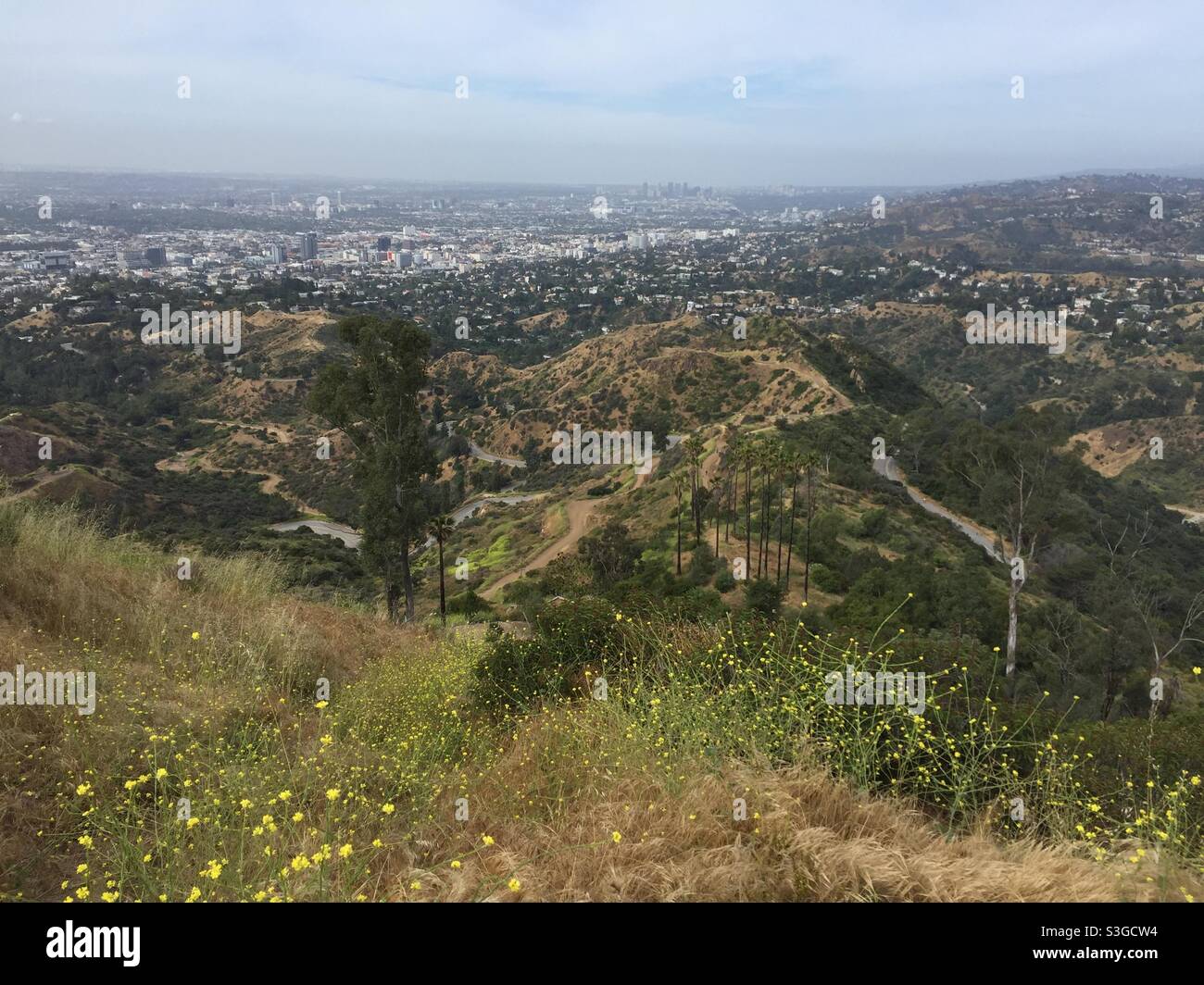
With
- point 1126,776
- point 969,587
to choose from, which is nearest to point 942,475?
point 969,587

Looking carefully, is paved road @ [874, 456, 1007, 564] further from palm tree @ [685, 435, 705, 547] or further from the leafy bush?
the leafy bush

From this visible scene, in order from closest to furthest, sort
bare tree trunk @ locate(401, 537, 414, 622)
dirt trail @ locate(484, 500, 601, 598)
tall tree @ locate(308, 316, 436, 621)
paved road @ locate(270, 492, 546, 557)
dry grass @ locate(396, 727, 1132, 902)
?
dry grass @ locate(396, 727, 1132, 902), tall tree @ locate(308, 316, 436, 621), bare tree trunk @ locate(401, 537, 414, 622), dirt trail @ locate(484, 500, 601, 598), paved road @ locate(270, 492, 546, 557)

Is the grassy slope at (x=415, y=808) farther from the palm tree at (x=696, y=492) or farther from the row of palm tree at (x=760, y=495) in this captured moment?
the palm tree at (x=696, y=492)

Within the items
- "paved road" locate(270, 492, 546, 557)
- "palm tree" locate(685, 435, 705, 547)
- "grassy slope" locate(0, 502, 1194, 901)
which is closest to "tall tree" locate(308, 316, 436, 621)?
"grassy slope" locate(0, 502, 1194, 901)

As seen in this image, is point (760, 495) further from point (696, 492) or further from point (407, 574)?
point (407, 574)

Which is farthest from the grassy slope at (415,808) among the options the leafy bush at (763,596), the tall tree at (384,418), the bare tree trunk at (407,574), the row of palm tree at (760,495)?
the row of palm tree at (760,495)
